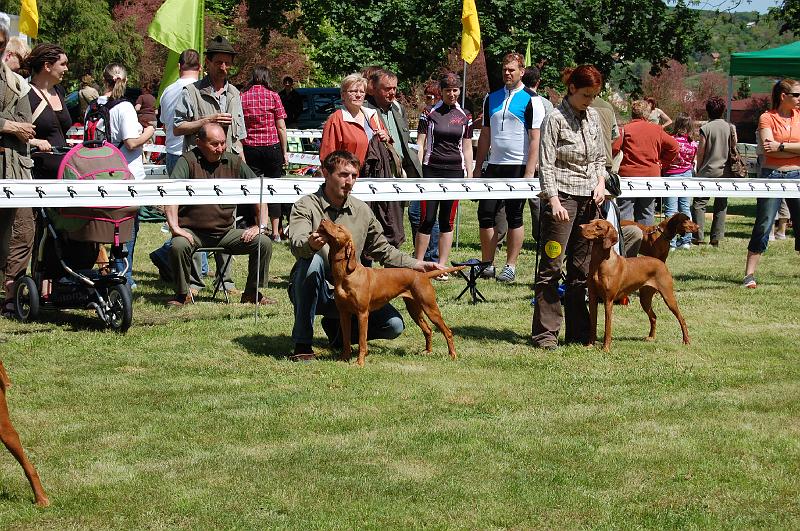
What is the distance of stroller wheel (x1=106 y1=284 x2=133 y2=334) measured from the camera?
294 inches

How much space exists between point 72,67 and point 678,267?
101ft

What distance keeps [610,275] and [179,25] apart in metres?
5.10

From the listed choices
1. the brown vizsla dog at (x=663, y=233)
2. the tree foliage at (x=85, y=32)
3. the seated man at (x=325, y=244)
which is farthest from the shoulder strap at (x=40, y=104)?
the tree foliage at (x=85, y=32)

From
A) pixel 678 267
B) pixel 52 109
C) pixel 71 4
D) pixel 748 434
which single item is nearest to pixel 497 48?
pixel 71 4

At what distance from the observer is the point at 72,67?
1496 inches

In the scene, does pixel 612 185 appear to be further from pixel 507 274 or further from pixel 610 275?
pixel 507 274

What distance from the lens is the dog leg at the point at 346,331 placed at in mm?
6668

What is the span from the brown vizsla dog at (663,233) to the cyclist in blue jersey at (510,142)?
1.24 meters

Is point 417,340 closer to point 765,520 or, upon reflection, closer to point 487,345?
point 487,345

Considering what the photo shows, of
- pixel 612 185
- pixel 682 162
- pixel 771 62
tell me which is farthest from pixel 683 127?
pixel 612 185

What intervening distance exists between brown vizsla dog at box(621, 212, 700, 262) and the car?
14744 mm

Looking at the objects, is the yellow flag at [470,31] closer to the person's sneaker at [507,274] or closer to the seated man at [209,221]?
the person's sneaker at [507,274]

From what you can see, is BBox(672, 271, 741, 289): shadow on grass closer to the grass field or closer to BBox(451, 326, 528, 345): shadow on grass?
the grass field

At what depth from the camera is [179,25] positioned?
399 inches
